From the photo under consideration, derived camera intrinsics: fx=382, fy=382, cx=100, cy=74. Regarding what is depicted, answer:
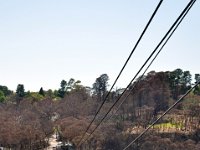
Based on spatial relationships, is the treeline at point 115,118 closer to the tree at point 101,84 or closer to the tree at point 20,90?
the tree at point 101,84

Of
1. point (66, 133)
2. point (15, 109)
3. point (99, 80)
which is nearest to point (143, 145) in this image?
point (66, 133)

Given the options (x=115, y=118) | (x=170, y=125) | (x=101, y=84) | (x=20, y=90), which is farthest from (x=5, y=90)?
(x=170, y=125)

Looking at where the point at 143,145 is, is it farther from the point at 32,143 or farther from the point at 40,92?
the point at 40,92

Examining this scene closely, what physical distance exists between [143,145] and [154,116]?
1580 cm

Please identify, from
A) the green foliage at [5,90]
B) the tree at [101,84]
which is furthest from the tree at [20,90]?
the tree at [101,84]

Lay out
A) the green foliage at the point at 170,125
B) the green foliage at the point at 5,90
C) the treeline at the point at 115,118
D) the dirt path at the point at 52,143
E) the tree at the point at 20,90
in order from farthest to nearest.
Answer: the green foliage at the point at 5,90 → the tree at the point at 20,90 → the green foliage at the point at 170,125 → the dirt path at the point at 52,143 → the treeline at the point at 115,118

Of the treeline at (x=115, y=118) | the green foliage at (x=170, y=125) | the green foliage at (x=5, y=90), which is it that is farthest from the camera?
the green foliage at (x=5, y=90)

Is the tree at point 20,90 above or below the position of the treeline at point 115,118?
above

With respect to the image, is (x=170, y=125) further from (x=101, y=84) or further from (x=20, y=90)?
(x=20, y=90)

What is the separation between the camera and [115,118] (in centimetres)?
5562

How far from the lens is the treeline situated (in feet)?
138

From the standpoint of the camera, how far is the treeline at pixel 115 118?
4203 centimetres

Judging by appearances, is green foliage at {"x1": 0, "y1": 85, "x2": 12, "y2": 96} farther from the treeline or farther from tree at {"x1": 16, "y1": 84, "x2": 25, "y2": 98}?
the treeline

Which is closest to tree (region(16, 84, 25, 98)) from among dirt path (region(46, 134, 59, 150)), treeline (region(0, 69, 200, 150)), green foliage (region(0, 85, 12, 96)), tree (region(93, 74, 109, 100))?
treeline (region(0, 69, 200, 150))
